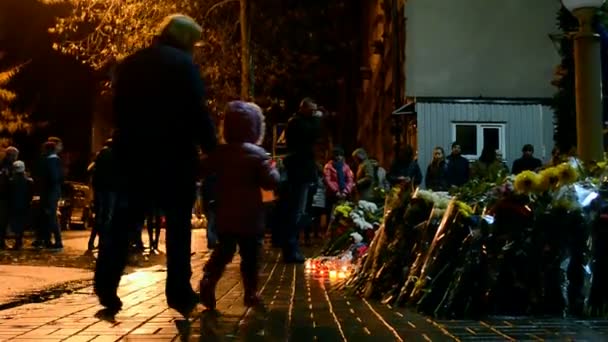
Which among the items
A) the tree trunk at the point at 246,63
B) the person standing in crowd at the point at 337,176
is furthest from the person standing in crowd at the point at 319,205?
the tree trunk at the point at 246,63

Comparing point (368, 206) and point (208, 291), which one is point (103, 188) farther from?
point (208, 291)

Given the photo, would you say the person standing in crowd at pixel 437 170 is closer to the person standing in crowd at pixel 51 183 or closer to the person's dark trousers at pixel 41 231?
the person standing in crowd at pixel 51 183

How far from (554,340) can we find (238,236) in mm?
2381

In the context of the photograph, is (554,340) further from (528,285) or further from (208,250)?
(208,250)

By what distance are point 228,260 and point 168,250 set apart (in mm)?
832

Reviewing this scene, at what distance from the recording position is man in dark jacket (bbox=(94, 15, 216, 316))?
5570 mm

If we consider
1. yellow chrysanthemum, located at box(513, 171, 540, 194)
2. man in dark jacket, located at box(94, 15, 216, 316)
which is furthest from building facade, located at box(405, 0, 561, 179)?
man in dark jacket, located at box(94, 15, 216, 316)

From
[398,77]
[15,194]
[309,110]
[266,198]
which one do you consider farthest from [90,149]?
[266,198]

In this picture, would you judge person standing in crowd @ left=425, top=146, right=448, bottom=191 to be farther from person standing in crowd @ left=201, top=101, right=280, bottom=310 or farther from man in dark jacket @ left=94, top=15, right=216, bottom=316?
man in dark jacket @ left=94, top=15, right=216, bottom=316

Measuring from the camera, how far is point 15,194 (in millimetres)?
16891

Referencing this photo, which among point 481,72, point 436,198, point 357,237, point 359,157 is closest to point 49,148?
point 359,157

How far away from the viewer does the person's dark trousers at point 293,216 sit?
10.9 metres

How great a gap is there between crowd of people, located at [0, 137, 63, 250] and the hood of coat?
9680mm

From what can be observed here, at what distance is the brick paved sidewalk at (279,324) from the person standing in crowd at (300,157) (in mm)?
3639
